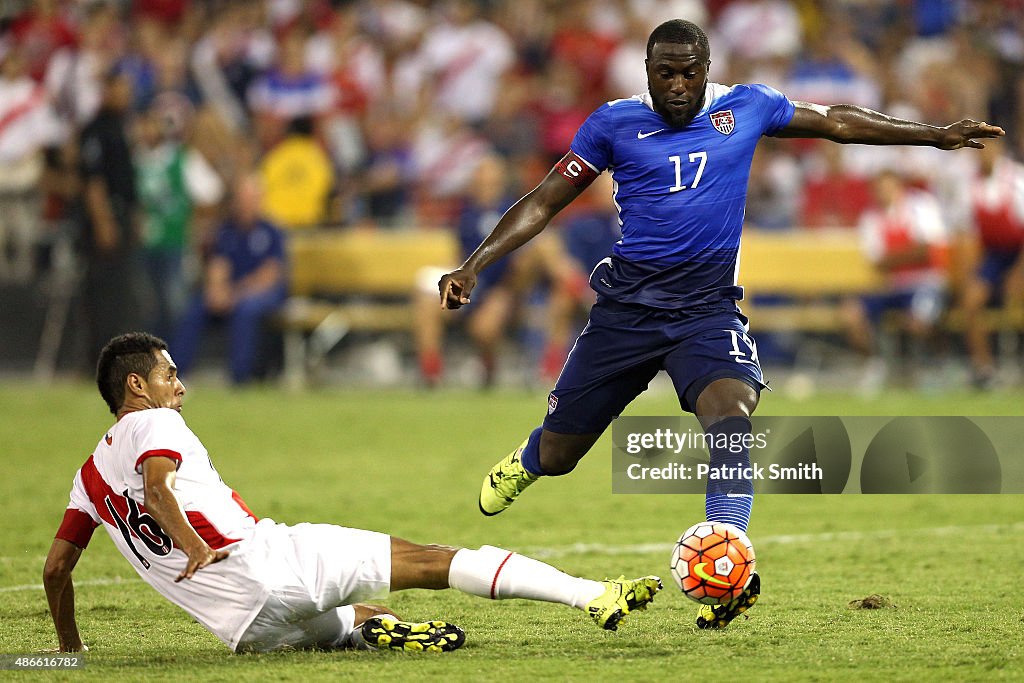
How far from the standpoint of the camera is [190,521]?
556 centimetres

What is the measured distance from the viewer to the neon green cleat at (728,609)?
234 inches

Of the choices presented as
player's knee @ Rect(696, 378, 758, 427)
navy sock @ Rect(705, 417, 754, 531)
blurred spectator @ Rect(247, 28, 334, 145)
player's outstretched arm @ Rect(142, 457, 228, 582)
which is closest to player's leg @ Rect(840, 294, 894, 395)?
blurred spectator @ Rect(247, 28, 334, 145)

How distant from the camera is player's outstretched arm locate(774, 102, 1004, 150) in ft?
22.8

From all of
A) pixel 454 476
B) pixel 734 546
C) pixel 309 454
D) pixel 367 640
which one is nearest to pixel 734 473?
pixel 734 546

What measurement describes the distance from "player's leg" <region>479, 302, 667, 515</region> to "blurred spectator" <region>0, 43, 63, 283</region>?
40.7 feet

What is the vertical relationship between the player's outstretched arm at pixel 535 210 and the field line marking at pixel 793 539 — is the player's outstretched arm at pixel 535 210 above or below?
above

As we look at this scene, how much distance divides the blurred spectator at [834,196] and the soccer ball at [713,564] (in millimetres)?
12795

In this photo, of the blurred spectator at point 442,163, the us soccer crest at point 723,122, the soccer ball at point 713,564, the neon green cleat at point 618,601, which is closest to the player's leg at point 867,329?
the blurred spectator at point 442,163

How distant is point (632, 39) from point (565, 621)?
44.4 ft

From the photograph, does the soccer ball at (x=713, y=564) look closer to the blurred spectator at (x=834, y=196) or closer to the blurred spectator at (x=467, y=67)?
the blurred spectator at (x=834, y=196)

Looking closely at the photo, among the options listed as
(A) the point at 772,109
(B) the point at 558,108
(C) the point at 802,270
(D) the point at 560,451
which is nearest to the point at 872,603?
(D) the point at 560,451

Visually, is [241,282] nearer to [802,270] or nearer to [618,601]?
[802,270]

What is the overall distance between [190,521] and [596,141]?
2556 millimetres

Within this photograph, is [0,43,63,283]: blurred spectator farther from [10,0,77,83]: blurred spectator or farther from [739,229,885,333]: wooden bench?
[739,229,885,333]: wooden bench
